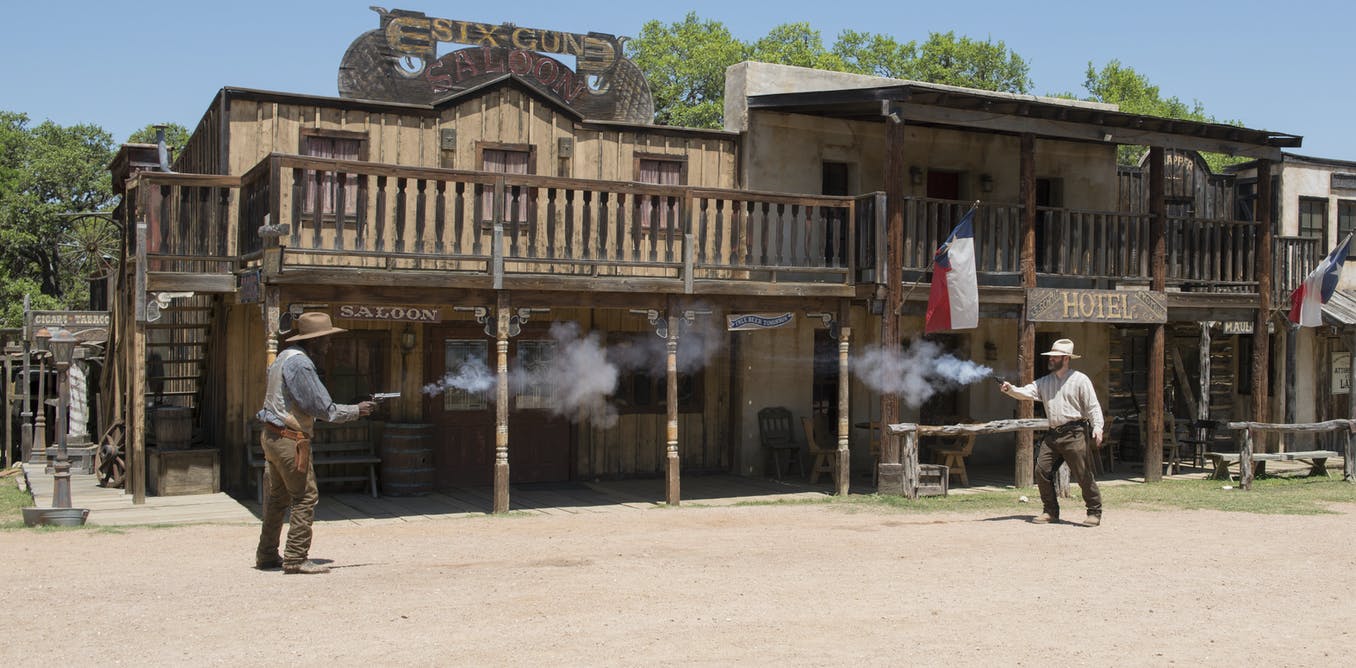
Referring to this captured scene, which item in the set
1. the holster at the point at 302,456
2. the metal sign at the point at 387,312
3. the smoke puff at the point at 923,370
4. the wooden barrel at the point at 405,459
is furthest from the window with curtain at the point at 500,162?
the holster at the point at 302,456

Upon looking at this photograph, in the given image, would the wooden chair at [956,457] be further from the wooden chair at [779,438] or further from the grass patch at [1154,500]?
the wooden chair at [779,438]

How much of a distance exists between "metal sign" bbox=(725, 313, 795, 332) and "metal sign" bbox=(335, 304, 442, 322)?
340cm

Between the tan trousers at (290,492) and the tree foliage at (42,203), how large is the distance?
33131 millimetres

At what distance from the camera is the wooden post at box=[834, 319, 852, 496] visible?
1542 centimetres

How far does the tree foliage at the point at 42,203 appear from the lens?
4022cm

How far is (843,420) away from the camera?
1547 cm

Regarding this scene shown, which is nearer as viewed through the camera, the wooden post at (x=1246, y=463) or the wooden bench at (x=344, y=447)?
the wooden bench at (x=344, y=447)

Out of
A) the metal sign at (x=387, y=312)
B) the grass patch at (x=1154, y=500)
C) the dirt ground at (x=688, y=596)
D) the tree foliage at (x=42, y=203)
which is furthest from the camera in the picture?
the tree foliage at (x=42, y=203)

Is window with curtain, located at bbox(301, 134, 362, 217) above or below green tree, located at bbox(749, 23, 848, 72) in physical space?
below

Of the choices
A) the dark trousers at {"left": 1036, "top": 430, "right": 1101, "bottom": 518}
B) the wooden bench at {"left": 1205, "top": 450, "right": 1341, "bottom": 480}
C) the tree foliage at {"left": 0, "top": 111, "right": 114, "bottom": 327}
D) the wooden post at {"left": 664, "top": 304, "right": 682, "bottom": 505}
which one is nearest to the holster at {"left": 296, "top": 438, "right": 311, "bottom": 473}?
the wooden post at {"left": 664, "top": 304, "right": 682, "bottom": 505}

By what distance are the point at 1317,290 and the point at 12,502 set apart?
17.4 metres

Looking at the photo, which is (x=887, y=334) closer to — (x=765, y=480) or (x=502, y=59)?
(x=765, y=480)

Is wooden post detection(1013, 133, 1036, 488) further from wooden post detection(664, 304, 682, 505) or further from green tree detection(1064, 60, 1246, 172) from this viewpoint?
green tree detection(1064, 60, 1246, 172)

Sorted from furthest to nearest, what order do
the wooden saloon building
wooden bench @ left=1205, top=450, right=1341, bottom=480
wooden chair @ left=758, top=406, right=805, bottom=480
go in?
wooden chair @ left=758, top=406, right=805, bottom=480, wooden bench @ left=1205, top=450, right=1341, bottom=480, the wooden saloon building
